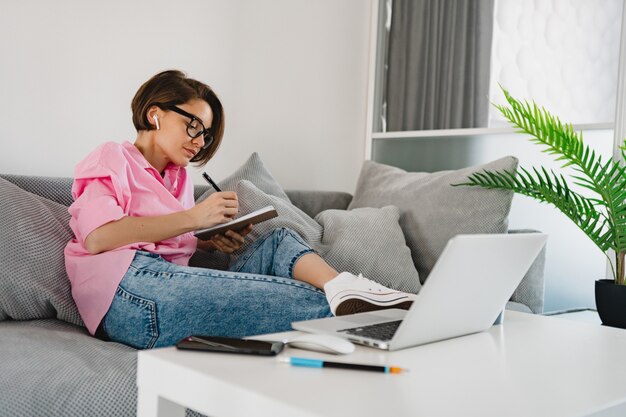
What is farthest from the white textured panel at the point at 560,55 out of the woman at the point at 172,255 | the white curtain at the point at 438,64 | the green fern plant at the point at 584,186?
the woman at the point at 172,255

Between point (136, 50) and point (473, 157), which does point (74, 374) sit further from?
point (473, 157)

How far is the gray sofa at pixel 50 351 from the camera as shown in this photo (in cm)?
125

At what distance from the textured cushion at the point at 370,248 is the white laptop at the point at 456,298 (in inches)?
38.2

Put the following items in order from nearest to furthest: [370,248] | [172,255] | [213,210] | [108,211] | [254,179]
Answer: [108,211] → [213,210] → [172,255] → [370,248] → [254,179]

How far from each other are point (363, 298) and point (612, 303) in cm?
107

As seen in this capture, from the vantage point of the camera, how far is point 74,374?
130 centimetres

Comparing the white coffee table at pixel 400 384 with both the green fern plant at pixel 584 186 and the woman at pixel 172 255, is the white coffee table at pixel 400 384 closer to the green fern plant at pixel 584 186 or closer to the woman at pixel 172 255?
the woman at pixel 172 255

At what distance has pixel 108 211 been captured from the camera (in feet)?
5.56

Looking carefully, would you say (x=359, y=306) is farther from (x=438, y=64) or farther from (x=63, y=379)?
(x=438, y=64)

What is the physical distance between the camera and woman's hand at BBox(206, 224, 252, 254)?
2018 millimetres

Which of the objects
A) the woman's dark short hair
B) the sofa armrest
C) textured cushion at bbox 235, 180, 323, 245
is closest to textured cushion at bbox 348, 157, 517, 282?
the sofa armrest

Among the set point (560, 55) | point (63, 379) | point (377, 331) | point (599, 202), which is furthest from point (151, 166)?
point (560, 55)

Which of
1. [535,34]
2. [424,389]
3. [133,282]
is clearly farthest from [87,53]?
[424,389]

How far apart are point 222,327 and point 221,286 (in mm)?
86
